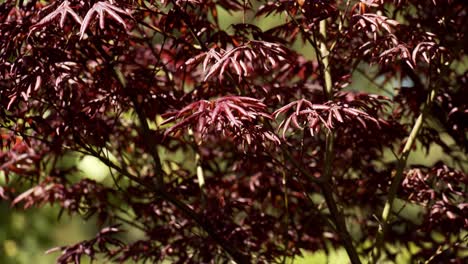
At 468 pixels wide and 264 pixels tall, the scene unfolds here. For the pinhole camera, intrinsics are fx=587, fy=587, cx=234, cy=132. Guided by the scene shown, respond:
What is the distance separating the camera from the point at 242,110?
2023 millimetres

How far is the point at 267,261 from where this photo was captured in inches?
123

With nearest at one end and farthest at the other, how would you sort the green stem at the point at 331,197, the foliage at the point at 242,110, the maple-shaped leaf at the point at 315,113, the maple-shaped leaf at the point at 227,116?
the maple-shaped leaf at the point at 227,116
the maple-shaped leaf at the point at 315,113
the foliage at the point at 242,110
the green stem at the point at 331,197

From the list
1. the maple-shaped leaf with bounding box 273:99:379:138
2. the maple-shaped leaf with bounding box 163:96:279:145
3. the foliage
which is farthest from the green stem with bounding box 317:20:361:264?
the maple-shaped leaf with bounding box 163:96:279:145

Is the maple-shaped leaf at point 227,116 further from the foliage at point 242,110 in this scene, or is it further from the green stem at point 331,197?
the green stem at point 331,197

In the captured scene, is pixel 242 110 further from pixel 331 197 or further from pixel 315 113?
pixel 331 197

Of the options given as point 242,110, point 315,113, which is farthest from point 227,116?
point 315,113

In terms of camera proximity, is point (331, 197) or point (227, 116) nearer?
point (227, 116)

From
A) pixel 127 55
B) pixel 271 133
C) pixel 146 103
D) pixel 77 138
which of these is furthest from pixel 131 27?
pixel 271 133

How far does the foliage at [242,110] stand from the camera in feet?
7.70

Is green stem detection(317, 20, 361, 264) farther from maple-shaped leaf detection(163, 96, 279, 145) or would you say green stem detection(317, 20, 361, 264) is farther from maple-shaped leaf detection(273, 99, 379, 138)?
maple-shaped leaf detection(163, 96, 279, 145)

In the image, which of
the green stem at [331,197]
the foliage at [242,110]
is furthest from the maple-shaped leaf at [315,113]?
the green stem at [331,197]

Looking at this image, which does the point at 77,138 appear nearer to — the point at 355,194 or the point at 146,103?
the point at 146,103

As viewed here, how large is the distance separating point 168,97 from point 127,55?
1.55 feet

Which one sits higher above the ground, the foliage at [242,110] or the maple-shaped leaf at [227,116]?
the foliage at [242,110]
